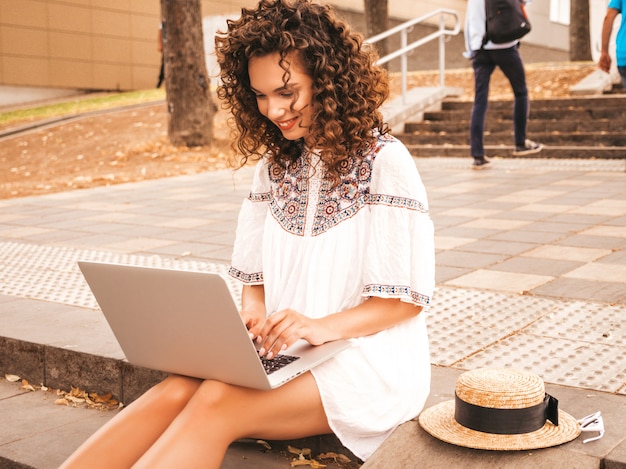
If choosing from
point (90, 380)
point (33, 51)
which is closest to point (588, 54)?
point (33, 51)

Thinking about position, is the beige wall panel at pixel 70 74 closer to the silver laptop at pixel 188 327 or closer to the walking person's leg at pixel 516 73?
the walking person's leg at pixel 516 73

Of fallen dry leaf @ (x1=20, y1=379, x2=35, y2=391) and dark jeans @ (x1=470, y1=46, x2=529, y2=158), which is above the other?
dark jeans @ (x1=470, y1=46, x2=529, y2=158)

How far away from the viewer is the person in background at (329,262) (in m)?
2.31

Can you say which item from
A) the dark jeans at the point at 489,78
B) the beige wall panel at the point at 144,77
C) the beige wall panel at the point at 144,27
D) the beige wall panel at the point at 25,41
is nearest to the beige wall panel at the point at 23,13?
the beige wall panel at the point at 25,41

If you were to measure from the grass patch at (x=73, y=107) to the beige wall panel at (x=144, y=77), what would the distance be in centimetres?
332

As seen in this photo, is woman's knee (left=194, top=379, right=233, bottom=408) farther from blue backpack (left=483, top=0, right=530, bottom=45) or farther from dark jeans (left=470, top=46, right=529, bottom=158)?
blue backpack (left=483, top=0, right=530, bottom=45)

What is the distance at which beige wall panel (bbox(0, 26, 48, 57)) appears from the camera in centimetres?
2072

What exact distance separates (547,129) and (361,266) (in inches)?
382

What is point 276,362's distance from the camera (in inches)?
93.4

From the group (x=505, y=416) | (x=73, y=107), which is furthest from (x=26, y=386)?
(x=73, y=107)

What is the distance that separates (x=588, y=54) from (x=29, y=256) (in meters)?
17.2

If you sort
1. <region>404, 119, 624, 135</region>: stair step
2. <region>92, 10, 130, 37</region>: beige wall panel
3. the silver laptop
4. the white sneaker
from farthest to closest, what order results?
1. <region>92, 10, 130, 37</region>: beige wall panel
2. <region>404, 119, 624, 135</region>: stair step
3. the white sneaker
4. the silver laptop

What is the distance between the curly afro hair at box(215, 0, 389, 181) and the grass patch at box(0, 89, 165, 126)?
600 inches

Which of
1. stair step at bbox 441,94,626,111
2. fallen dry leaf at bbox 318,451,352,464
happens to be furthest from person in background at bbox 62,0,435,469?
stair step at bbox 441,94,626,111
